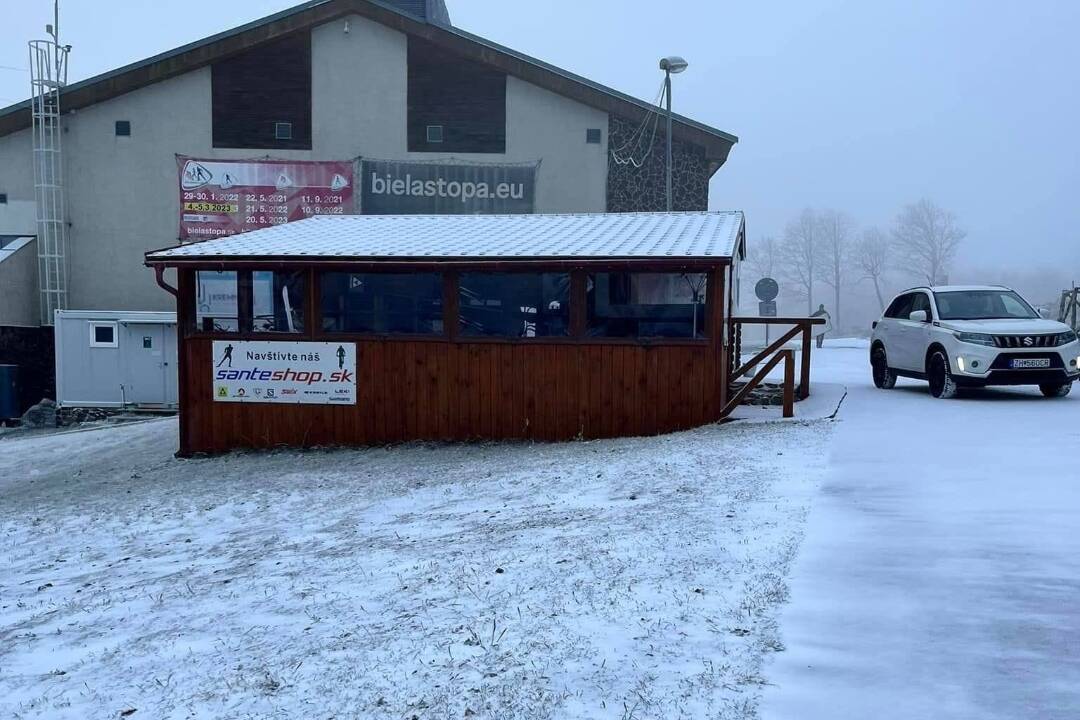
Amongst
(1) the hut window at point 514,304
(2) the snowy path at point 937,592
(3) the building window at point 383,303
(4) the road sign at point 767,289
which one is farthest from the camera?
(4) the road sign at point 767,289

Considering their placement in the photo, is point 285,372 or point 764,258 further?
point 764,258

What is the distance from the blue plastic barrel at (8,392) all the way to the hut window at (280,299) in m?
13.5

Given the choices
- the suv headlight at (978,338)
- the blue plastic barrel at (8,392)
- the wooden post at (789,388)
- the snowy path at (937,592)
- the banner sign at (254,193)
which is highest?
the banner sign at (254,193)

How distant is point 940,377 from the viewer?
566 inches

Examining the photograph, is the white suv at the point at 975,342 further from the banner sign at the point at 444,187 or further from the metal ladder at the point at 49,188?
the metal ladder at the point at 49,188

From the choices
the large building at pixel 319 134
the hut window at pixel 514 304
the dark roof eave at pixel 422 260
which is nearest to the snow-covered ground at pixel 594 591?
the dark roof eave at pixel 422 260

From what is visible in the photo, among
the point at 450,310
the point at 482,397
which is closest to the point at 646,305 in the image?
the point at 482,397

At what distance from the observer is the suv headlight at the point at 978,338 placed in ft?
44.2

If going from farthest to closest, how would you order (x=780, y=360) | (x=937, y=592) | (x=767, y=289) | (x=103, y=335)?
(x=767, y=289) → (x=103, y=335) → (x=780, y=360) → (x=937, y=592)

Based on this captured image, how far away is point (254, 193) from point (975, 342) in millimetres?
18729

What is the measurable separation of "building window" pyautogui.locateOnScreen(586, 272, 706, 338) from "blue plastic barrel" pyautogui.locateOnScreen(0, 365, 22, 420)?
1778 cm

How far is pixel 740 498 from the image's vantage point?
767cm

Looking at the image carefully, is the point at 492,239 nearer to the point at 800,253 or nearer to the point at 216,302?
the point at 216,302

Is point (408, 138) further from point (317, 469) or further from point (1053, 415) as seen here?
point (1053, 415)
